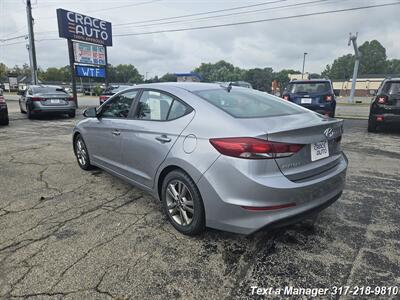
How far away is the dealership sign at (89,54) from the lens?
18.0m

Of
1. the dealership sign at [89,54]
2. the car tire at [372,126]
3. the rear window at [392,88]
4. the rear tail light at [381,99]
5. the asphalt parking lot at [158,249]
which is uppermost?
the dealership sign at [89,54]

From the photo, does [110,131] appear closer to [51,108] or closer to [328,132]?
[328,132]

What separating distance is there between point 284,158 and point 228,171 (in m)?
0.46

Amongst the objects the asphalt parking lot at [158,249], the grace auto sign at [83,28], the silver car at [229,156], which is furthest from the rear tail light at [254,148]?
the grace auto sign at [83,28]

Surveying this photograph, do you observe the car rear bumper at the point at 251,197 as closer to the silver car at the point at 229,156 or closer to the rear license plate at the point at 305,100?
the silver car at the point at 229,156

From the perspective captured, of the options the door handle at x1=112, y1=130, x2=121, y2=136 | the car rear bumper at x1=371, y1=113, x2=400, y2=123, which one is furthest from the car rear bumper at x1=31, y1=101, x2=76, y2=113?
the car rear bumper at x1=371, y1=113, x2=400, y2=123

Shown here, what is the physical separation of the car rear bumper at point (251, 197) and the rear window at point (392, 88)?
710 cm

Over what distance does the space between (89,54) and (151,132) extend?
58.2 ft

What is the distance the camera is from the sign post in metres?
17.0

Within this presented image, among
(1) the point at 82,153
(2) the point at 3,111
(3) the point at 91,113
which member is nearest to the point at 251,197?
(3) the point at 91,113

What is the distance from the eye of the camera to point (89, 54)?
18703mm

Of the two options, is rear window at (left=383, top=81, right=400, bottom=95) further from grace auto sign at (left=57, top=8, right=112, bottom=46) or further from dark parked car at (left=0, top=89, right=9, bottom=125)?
grace auto sign at (left=57, top=8, right=112, bottom=46)

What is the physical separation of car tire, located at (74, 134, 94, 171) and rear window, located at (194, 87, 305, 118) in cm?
265

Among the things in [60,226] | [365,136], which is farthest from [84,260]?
[365,136]
